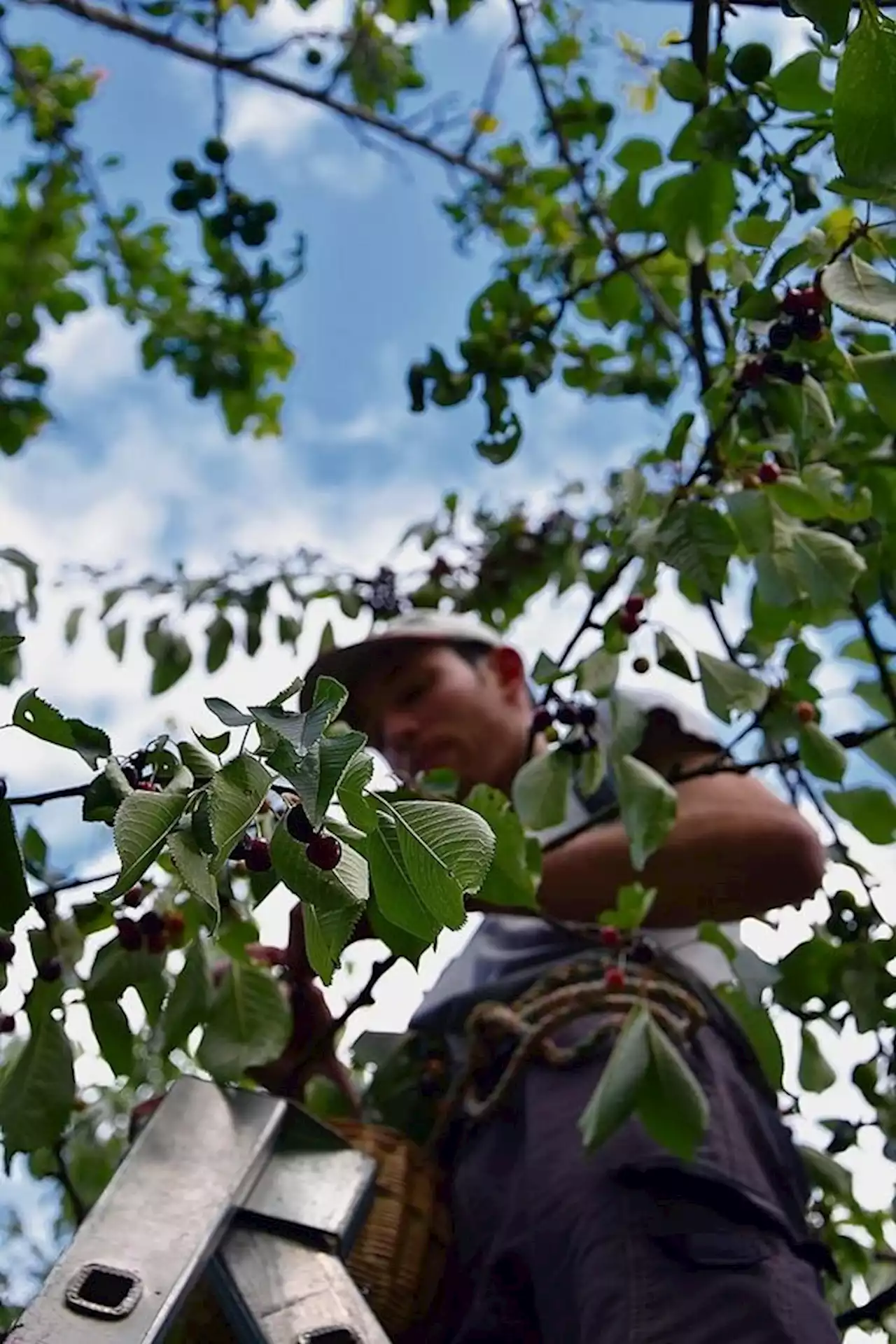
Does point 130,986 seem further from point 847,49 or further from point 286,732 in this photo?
point 847,49

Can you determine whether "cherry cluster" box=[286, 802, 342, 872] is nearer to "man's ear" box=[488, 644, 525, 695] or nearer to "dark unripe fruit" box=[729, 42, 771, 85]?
"dark unripe fruit" box=[729, 42, 771, 85]

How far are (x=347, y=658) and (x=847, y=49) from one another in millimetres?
1182

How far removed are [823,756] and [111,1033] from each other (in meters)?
0.69

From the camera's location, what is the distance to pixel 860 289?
1.11 metres

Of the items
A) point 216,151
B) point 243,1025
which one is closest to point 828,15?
point 243,1025

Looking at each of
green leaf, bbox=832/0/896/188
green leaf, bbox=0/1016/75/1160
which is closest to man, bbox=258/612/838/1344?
green leaf, bbox=0/1016/75/1160

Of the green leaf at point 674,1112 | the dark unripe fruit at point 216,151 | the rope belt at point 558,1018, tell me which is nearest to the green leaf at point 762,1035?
the rope belt at point 558,1018

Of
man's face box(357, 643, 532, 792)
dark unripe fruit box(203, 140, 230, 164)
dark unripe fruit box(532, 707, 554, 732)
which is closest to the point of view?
dark unripe fruit box(532, 707, 554, 732)

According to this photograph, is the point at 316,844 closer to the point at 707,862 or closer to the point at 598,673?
the point at 598,673

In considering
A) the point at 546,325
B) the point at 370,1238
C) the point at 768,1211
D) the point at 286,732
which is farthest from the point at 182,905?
the point at 546,325

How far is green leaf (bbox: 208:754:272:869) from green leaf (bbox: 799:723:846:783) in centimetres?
80

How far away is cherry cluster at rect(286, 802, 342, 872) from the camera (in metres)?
0.73

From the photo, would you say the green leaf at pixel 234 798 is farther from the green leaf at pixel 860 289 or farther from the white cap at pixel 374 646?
the white cap at pixel 374 646

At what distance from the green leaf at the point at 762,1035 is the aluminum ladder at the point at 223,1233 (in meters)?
0.37
